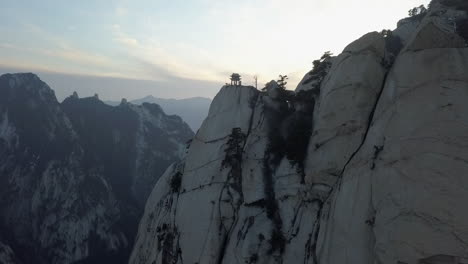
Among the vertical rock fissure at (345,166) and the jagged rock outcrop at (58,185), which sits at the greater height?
the vertical rock fissure at (345,166)

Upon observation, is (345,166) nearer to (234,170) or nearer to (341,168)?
(341,168)

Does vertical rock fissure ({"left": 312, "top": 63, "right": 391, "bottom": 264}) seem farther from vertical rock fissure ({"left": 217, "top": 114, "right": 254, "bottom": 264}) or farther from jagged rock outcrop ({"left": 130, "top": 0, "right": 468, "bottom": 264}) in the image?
vertical rock fissure ({"left": 217, "top": 114, "right": 254, "bottom": 264})

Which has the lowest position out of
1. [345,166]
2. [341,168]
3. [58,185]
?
[58,185]

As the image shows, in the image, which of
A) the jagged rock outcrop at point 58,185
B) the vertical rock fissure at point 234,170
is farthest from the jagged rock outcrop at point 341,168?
the jagged rock outcrop at point 58,185

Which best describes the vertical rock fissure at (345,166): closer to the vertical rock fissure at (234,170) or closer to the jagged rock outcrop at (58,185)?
the vertical rock fissure at (234,170)

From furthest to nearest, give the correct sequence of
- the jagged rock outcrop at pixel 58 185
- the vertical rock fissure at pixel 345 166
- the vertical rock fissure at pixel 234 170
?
1. the jagged rock outcrop at pixel 58 185
2. the vertical rock fissure at pixel 234 170
3. the vertical rock fissure at pixel 345 166

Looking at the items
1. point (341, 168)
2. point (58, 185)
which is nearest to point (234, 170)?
point (341, 168)

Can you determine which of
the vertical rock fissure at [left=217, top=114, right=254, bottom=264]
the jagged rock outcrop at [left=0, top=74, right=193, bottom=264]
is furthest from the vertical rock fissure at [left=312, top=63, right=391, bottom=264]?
the jagged rock outcrop at [left=0, top=74, right=193, bottom=264]

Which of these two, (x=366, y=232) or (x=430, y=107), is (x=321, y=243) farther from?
(x=430, y=107)
